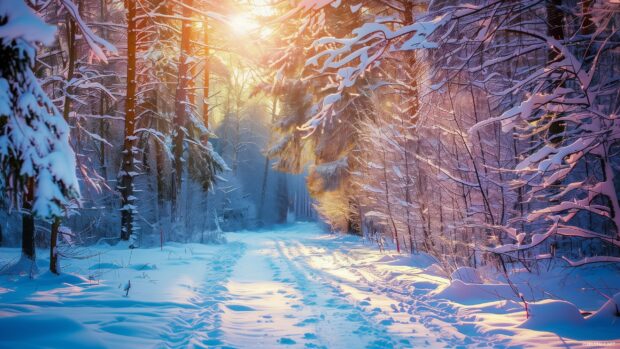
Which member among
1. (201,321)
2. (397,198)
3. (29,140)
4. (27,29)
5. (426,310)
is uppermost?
(27,29)

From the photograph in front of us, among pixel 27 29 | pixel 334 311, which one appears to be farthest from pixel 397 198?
pixel 27 29

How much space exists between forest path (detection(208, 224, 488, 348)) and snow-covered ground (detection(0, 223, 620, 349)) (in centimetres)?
2

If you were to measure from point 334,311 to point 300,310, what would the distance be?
475 mm

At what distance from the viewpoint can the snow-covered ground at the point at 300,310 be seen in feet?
11.7

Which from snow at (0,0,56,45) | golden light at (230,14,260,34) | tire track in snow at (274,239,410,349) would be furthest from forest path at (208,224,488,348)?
golden light at (230,14,260,34)

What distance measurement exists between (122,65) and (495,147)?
1585 centimetres

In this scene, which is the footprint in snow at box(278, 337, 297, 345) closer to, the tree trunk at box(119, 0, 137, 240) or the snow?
the snow

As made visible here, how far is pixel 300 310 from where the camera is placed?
4.88m

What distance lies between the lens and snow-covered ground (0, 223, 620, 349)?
11.7 ft

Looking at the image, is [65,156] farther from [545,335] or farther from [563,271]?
[563,271]

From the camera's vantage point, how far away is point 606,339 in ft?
11.4

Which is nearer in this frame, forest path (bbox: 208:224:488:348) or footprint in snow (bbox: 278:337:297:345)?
footprint in snow (bbox: 278:337:297:345)

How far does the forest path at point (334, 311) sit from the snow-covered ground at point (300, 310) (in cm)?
2

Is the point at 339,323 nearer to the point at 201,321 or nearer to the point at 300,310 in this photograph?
the point at 300,310
